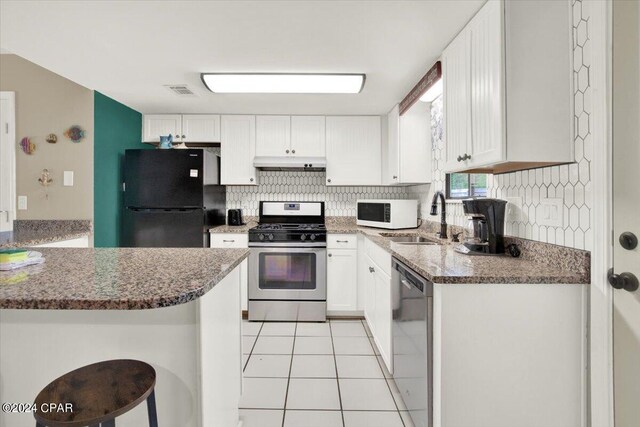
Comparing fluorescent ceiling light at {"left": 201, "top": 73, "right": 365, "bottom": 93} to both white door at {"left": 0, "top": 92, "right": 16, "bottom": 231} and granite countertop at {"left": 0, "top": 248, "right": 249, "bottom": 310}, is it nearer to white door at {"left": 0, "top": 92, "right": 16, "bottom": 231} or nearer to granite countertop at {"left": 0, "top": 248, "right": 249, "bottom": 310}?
granite countertop at {"left": 0, "top": 248, "right": 249, "bottom": 310}

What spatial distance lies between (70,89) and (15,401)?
9.10 ft

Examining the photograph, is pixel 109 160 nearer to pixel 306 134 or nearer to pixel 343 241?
pixel 306 134

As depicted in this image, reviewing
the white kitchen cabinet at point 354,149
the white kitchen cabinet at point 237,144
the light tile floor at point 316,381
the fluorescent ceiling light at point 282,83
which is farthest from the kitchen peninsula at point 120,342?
the white kitchen cabinet at point 354,149

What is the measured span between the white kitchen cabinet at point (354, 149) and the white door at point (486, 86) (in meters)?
1.89

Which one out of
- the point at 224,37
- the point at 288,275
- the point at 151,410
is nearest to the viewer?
the point at 151,410

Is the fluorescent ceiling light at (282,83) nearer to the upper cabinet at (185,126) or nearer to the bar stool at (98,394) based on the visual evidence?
the upper cabinet at (185,126)

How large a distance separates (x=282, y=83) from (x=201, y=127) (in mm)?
1407

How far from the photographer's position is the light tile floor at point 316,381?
1824 mm

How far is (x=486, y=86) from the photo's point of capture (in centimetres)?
157

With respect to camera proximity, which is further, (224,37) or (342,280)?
(342,280)

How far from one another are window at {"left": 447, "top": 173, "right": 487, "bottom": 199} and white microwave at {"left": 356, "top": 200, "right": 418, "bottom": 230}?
532 millimetres

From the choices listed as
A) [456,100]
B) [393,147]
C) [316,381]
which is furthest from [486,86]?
[316,381]

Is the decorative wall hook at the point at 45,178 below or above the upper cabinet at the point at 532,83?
below

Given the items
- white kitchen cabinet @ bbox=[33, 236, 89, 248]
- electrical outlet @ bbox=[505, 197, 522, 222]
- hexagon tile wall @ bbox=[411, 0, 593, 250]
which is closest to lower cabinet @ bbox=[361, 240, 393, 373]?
electrical outlet @ bbox=[505, 197, 522, 222]
